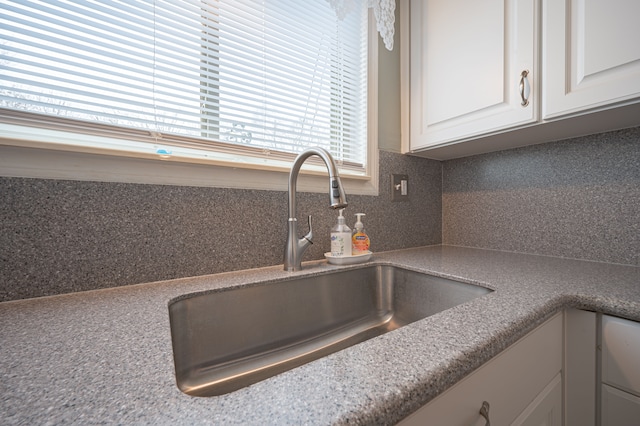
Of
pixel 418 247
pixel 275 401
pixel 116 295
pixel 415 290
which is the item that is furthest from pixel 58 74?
pixel 418 247

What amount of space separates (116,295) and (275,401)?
0.50 metres

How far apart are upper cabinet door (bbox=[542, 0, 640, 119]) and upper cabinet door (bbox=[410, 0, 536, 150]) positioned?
42mm

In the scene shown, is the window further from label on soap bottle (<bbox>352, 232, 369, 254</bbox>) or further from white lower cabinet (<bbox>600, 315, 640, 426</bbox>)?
white lower cabinet (<bbox>600, 315, 640, 426</bbox>)

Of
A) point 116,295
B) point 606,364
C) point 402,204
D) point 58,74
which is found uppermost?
point 58,74

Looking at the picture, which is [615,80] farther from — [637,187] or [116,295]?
[116,295]

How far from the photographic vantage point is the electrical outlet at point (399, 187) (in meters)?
1.10

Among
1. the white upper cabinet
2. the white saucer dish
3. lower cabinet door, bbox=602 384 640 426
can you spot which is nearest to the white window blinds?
the white upper cabinet

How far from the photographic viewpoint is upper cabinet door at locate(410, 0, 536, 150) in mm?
773

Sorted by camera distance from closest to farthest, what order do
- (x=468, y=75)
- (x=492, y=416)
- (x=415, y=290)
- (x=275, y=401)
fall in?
(x=275, y=401) → (x=492, y=416) → (x=415, y=290) → (x=468, y=75)

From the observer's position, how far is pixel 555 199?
96cm

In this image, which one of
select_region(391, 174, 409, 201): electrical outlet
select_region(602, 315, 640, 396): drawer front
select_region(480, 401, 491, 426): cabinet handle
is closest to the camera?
select_region(480, 401, 491, 426): cabinet handle

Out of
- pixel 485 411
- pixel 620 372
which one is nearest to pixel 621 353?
pixel 620 372

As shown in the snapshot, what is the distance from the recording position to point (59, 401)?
232 millimetres

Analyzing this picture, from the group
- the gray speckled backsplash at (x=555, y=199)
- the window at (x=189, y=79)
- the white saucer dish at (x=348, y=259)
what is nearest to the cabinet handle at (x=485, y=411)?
the white saucer dish at (x=348, y=259)
